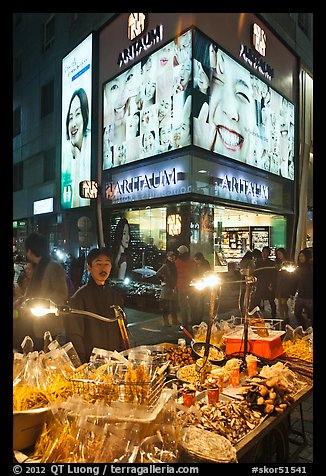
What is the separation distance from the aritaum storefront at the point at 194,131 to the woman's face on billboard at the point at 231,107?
0.09ft

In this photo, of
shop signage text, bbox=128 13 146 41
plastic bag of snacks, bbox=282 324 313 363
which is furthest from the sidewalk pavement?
shop signage text, bbox=128 13 146 41

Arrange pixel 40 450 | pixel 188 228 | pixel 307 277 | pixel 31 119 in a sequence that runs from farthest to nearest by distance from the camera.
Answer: pixel 188 228
pixel 307 277
pixel 31 119
pixel 40 450

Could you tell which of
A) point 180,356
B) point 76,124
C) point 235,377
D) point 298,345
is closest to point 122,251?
point 76,124

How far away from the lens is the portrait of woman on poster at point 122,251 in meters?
8.83

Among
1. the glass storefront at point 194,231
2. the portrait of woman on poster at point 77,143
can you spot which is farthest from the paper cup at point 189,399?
the portrait of woman on poster at point 77,143

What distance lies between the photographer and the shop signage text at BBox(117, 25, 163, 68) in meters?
7.63

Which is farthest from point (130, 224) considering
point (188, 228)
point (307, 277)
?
point (307, 277)

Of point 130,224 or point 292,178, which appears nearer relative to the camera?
point 130,224

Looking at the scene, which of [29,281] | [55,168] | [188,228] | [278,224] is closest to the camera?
[29,281]

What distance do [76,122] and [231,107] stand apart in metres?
4.57

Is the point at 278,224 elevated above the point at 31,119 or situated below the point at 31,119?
below

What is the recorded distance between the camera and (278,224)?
10836mm
